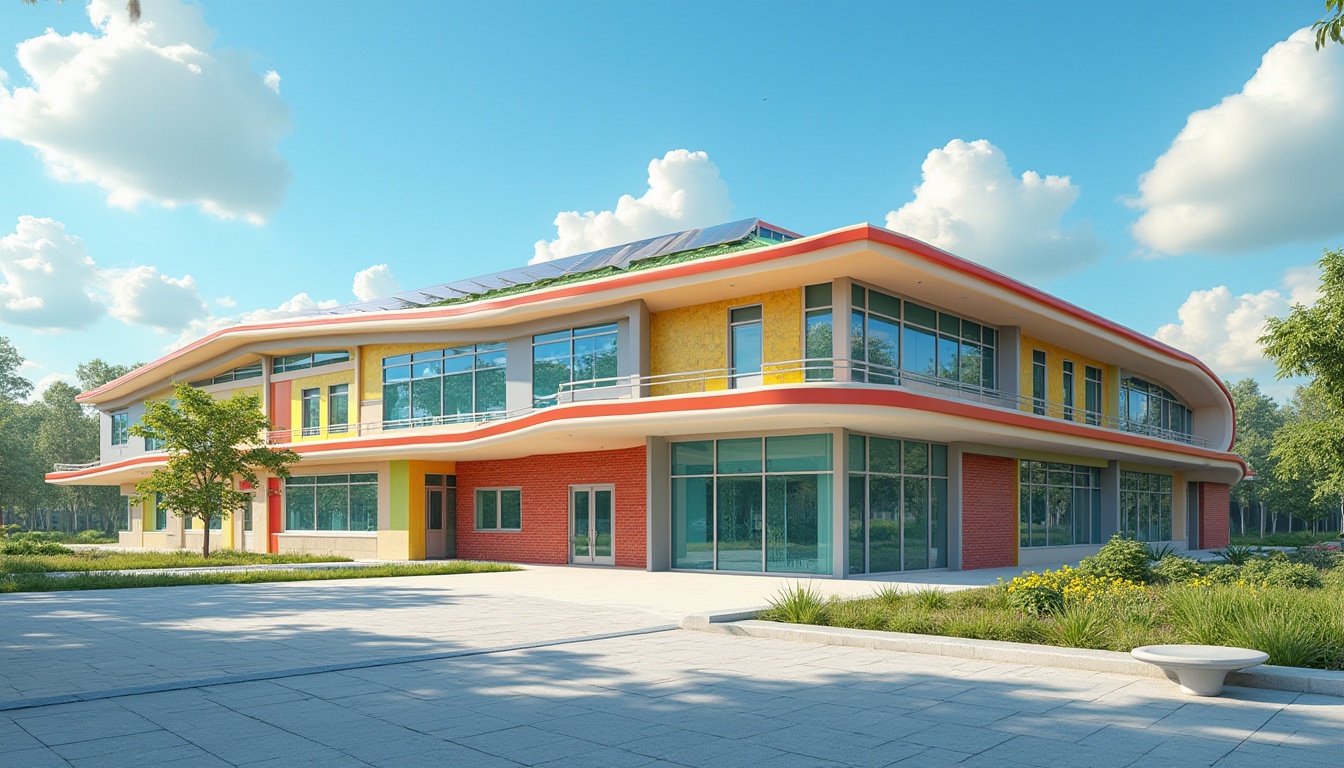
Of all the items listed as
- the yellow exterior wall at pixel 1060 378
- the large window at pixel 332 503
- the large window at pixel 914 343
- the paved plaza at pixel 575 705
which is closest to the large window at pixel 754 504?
the large window at pixel 914 343

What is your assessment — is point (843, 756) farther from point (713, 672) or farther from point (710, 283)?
point (710, 283)

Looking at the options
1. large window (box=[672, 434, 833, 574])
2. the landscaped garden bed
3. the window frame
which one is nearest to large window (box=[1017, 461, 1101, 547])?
large window (box=[672, 434, 833, 574])

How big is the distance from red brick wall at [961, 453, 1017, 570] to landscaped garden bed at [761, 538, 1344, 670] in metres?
11.0

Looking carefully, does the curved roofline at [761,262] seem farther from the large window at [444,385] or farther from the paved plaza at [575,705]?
the paved plaza at [575,705]

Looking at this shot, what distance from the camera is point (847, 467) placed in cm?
2384

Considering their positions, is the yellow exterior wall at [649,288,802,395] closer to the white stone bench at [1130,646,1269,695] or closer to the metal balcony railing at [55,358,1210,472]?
the metal balcony railing at [55,358,1210,472]

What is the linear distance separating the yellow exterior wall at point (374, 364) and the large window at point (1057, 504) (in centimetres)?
2174

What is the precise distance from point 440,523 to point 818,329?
16.7 m

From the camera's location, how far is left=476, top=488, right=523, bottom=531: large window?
1282 inches

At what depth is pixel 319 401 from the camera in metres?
38.4

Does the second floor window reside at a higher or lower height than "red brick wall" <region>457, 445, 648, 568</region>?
higher

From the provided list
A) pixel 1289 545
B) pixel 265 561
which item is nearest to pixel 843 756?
pixel 265 561

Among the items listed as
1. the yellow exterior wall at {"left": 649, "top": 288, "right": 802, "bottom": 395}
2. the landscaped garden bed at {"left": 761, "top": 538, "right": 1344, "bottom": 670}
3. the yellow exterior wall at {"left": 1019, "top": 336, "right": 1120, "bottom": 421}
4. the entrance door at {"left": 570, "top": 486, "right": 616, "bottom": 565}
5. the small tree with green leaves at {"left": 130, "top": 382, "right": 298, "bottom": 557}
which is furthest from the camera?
the small tree with green leaves at {"left": 130, "top": 382, "right": 298, "bottom": 557}

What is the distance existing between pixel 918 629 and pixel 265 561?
24.4 metres
